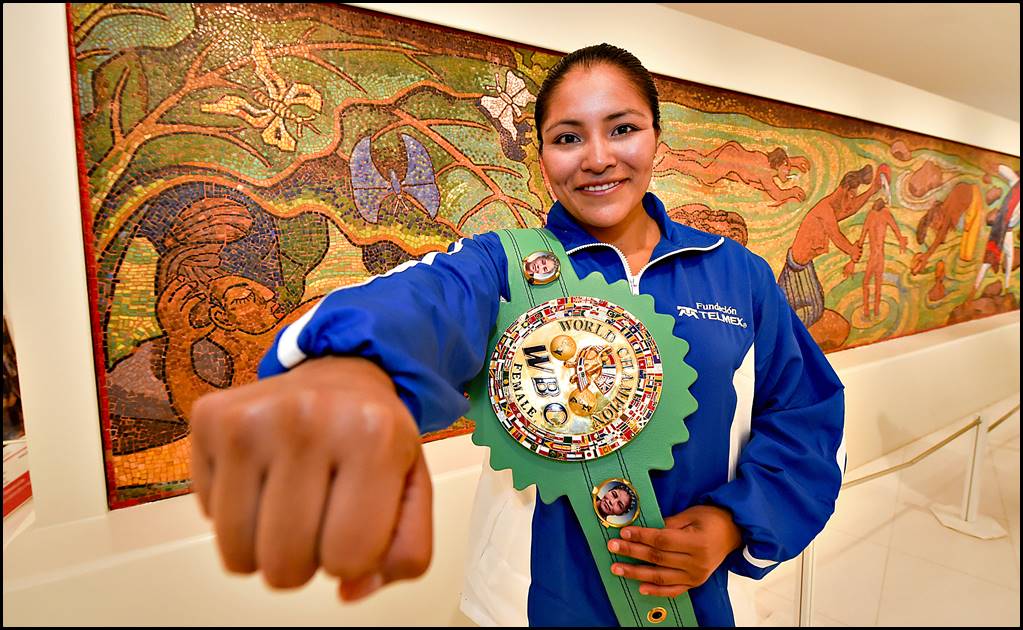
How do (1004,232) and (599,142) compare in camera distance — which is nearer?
(599,142)

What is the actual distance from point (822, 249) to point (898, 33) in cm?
100

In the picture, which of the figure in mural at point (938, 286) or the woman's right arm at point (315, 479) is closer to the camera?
the woman's right arm at point (315, 479)

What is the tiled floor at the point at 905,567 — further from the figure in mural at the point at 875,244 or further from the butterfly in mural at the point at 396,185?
the butterfly in mural at the point at 396,185

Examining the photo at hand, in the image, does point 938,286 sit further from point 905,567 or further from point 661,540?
point 661,540

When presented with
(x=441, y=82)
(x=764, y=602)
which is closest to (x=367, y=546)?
(x=441, y=82)

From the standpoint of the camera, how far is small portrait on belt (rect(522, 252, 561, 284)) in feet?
2.11

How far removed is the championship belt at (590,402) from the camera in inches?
23.6

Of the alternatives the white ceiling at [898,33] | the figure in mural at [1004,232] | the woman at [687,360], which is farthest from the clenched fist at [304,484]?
the figure in mural at [1004,232]

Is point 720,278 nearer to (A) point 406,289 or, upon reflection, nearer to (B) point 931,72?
(A) point 406,289

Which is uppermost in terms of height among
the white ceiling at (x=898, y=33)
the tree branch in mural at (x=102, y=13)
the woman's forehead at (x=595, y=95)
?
the white ceiling at (x=898, y=33)

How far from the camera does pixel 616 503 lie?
0.62 metres

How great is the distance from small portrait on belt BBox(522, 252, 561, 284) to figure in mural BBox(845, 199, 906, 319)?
9.68 ft


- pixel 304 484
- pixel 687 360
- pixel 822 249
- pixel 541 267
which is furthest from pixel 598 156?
pixel 822 249

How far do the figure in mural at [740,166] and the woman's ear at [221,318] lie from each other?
1407 mm
